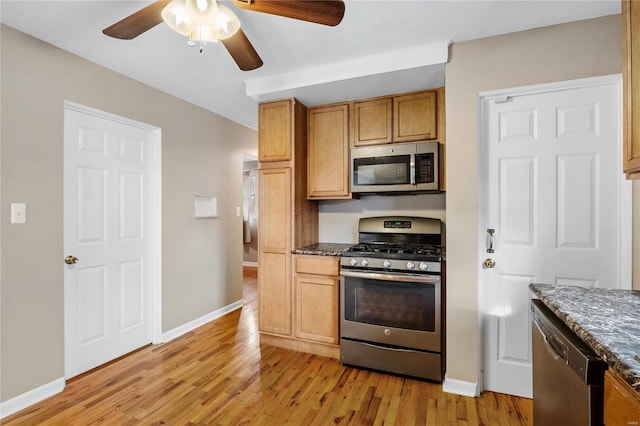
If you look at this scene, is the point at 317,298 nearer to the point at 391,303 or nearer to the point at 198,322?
the point at 391,303

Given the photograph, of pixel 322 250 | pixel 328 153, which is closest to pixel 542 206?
pixel 322 250

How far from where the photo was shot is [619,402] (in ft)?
2.55

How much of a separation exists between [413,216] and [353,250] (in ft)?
2.48

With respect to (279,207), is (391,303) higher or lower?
lower

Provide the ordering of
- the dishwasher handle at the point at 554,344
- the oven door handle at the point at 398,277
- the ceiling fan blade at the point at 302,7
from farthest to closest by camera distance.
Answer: the oven door handle at the point at 398,277 → the ceiling fan blade at the point at 302,7 → the dishwasher handle at the point at 554,344

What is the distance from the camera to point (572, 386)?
99cm

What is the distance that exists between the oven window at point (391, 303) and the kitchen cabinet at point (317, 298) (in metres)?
0.17

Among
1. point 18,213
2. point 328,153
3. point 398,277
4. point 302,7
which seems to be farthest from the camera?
point 328,153

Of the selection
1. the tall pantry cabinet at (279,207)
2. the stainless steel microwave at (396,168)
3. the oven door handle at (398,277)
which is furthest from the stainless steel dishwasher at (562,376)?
the tall pantry cabinet at (279,207)

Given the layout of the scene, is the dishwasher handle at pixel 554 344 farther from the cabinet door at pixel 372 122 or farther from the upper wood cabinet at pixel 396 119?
the cabinet door at pixel 372 122

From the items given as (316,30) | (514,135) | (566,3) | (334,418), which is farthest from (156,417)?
(566,3)

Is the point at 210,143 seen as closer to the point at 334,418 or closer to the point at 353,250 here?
the point at 353,250

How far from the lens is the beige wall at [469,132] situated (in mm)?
1978

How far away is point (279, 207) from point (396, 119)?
1311mm
